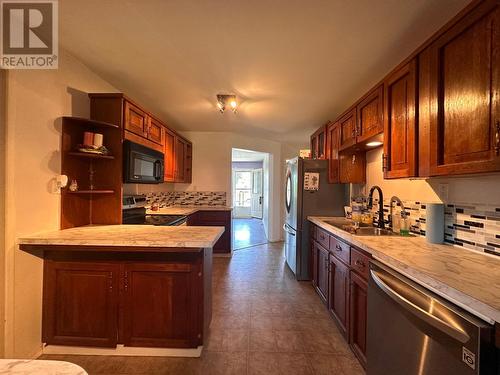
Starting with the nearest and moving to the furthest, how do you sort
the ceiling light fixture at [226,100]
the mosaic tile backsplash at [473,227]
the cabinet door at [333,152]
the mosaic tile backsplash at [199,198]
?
the mosaic tile backsplash at [473,227], the ceiling light fixture at [226,100], the cabinet door at [333,152], the mosaic tile backsplash at [199,198]

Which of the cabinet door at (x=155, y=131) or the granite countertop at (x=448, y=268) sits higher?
the cabinet door at (x=155, y=131)

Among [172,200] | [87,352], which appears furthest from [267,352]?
[172,200]

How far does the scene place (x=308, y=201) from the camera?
3.30 meters

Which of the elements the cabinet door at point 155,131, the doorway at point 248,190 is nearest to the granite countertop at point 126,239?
the cabinet door at point 155,131

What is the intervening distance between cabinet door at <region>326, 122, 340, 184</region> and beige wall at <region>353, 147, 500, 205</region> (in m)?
0.41

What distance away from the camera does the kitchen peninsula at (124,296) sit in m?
1.73

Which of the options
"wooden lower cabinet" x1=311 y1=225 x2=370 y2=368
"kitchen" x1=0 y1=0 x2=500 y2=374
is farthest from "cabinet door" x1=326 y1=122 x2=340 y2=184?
"wooden lower cabinet" x1=311 y1=225 x2=370 y2=368

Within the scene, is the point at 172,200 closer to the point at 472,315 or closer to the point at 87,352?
the point at 87,352

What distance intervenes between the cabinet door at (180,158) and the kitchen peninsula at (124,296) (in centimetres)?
230

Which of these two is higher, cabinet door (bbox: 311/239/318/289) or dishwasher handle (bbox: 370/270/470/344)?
dishwasher handle (bbox: 370/270/470/344)

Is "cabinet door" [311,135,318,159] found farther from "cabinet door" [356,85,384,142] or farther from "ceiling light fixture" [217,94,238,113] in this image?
"ceiling light fixture" [217,94,238,113]

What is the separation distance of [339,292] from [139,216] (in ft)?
7.35

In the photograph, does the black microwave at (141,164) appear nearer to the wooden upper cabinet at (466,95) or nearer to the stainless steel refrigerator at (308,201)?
the stainless steel refrigerator at (308,201)

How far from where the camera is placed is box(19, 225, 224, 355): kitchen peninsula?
1730mm
